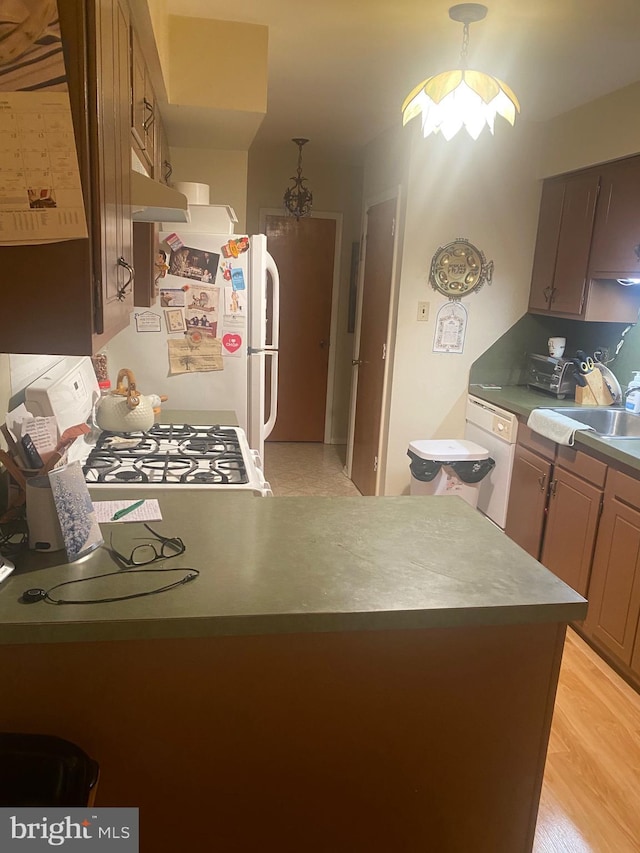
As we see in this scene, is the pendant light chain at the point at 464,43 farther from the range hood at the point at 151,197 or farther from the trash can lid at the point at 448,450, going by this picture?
the trash can lid at the point at 448,450

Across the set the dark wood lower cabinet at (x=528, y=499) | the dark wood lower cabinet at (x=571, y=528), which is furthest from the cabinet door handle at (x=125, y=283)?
the dark wood lower cabinet at (x=528, y=499)

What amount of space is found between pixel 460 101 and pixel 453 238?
153 cm

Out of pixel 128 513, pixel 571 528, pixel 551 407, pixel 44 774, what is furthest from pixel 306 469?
pixel 44 774

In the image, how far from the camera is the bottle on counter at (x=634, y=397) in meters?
3.14

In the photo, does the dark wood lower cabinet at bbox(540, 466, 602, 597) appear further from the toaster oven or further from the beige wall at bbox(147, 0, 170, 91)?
the beige wall at bbox(147, 0, 170, 91)

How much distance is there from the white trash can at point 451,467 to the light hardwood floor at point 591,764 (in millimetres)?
958

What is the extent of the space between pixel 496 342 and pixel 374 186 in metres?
1.40

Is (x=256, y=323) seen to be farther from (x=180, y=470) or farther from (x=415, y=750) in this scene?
(x=415, y=750)

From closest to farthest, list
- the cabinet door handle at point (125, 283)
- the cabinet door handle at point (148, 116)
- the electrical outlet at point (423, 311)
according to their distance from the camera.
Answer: the cabinet door handle at point (125, 283), the cabinet door handle at point (148, 116), the electrical outlet at point (423, 311)

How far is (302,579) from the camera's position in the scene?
1274 mm

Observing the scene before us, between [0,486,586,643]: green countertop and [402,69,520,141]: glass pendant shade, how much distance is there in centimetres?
142

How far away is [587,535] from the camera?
2.79m

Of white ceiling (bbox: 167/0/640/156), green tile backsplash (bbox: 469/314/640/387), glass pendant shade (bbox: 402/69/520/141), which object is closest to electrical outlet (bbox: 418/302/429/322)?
green tile backsplash (bbox: 469/314/640/387)

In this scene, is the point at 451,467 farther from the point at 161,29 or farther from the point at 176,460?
the point at 161,29
